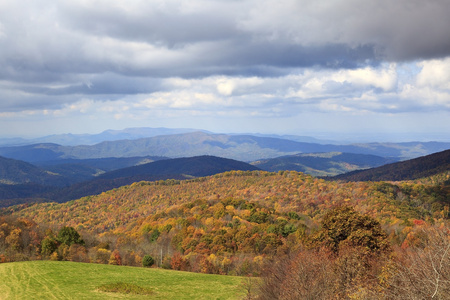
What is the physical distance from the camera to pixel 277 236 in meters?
74.8

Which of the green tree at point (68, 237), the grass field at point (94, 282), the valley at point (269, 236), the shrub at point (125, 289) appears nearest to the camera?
the valley at point (269, 236)

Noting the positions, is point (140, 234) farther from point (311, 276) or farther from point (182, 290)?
point (311, 276)

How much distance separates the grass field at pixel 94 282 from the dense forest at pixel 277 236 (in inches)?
253

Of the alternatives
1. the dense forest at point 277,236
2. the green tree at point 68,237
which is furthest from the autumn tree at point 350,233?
the green tree at point 68,237

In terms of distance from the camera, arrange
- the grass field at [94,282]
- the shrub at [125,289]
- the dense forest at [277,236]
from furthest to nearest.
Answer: the shrub at [125,289] → the grass field at [94,282] → the dense forest at [277,236]

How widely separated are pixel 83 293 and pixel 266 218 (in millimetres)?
73099

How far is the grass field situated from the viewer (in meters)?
31.5

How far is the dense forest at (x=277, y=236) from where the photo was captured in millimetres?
27178

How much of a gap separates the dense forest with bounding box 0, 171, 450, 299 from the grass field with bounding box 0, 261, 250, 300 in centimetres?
642

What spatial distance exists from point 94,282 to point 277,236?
47224mm

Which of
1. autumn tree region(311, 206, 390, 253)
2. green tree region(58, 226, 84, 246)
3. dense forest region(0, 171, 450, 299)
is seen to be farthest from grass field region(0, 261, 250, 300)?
green tree region(58, 226, 84, 246)

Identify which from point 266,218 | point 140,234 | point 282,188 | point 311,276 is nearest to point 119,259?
point 140,234

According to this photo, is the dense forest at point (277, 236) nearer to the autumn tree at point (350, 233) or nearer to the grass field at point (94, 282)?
the autumn tree at point (350, 233)

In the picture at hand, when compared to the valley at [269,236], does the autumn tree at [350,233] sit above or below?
above
